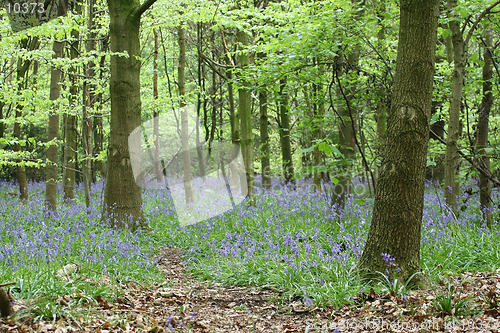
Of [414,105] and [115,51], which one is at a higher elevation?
[115,51]

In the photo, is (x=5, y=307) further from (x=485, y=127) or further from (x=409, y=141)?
(x=485, y=127)

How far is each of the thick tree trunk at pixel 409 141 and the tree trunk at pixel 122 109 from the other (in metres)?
5.10

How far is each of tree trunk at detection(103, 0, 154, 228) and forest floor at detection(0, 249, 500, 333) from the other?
3176mm

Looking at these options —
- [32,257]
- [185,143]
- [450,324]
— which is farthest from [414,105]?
[185,143]

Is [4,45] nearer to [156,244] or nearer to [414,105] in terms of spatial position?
[156,244]

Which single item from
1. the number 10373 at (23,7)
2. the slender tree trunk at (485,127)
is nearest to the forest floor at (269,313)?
the slender tree trunk at (485,127)

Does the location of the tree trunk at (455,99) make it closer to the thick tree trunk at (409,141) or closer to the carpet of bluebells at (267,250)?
the carpet of bluebells at (267,250)

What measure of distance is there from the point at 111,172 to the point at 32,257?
313cm

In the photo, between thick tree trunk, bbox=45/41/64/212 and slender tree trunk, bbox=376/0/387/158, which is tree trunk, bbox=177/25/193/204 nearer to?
thick tree trunk, bbox=45/41/64/212

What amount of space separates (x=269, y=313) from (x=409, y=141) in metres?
2.24

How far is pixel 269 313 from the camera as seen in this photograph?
12.1ft

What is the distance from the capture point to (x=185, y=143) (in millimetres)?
11875

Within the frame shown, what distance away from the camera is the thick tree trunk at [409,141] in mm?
3523

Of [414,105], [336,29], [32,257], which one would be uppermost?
[336,29]
